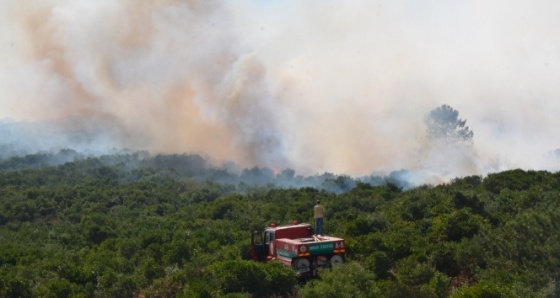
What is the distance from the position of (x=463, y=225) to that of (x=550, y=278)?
10745 millimetres

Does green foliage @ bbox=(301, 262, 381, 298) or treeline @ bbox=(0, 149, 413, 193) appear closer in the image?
green foliage @ bbox=(301, 262, 381, 298)

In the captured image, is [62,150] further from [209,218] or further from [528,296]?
[528,296]

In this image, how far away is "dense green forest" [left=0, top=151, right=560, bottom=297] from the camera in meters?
18.1

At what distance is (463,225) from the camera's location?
1046 inches

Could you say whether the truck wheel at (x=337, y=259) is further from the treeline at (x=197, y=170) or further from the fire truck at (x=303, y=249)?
the treeline at (x=197, y=170)

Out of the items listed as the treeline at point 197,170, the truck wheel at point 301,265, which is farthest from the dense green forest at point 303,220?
the treeline at point 197,170

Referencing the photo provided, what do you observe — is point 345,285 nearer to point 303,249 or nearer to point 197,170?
point 303,249

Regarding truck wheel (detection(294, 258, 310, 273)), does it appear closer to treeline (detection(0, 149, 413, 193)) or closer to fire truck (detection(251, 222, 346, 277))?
fire truck (detection(251, 222, 346, 277))

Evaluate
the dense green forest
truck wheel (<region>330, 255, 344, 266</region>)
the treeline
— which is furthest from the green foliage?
the treeline

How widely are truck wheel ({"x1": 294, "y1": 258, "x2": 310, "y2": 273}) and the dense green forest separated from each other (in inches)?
47.7

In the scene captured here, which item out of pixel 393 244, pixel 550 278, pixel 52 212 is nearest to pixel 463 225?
pixel 393 244

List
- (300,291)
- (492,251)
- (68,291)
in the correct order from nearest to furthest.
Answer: (300,291) → (492,251) → (68,291)

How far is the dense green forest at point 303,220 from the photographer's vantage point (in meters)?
18.1

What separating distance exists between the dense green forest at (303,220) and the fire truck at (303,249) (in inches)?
48.7
